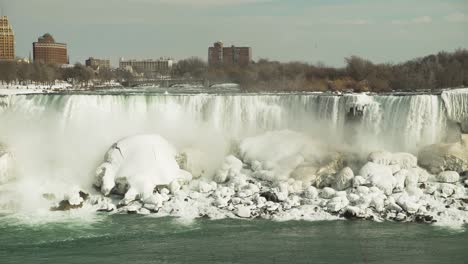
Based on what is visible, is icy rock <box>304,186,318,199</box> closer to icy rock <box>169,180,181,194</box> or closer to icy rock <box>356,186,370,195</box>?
icy rock <box>356,186,370,195</box>

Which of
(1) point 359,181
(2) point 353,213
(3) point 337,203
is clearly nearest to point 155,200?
(3) point 337,203

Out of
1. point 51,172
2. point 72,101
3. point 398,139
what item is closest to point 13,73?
point 72,101

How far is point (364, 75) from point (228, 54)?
36.5 metres

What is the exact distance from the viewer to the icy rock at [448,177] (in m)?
20.2

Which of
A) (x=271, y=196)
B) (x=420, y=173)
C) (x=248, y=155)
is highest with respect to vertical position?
(x=248, y=155)

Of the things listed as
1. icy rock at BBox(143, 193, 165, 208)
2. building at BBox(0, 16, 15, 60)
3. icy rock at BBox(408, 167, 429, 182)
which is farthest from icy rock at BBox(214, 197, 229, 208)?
building at BBox(0, 16, 15, 60)

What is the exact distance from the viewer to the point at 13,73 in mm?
53094

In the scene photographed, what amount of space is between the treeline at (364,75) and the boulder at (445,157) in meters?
20.9

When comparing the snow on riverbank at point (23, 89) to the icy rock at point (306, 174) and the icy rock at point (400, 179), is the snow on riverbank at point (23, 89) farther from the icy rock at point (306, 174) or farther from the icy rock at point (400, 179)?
the icy rock at point (400, 179)

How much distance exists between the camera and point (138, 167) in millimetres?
20797

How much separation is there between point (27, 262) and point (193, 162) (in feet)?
30.7

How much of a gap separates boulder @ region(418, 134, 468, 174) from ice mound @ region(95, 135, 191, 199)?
8.77 metres

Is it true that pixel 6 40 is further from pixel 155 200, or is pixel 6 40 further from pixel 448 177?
pixel 448 177

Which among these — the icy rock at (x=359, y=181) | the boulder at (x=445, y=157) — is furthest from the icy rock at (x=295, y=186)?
the boulder at (x=445, y=157)
